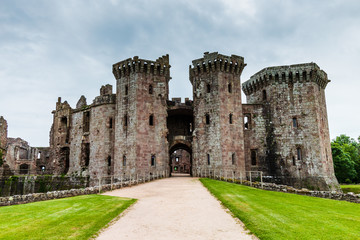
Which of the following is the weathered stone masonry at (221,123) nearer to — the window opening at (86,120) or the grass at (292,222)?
the window opening at (86,120)

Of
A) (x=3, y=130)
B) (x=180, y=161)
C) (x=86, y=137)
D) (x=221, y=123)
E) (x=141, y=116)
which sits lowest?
(x=180, y=161)

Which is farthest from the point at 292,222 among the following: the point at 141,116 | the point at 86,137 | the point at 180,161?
the point at 180,161

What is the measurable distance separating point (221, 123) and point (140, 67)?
11.9 metres

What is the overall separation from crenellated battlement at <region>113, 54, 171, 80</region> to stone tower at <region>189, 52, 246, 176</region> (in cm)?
394

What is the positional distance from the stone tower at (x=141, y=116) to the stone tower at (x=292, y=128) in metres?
10.8

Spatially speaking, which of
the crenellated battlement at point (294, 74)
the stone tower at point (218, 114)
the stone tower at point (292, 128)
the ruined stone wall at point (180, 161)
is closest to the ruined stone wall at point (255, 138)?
the stone tower at point (292, 128)

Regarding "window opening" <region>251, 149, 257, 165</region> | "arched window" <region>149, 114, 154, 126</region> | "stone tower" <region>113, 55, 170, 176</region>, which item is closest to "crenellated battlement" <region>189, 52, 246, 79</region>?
"stone tower" <region>113, 55, 170, 176</region>

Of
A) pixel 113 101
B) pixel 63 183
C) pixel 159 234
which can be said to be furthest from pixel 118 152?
pixel 159 234

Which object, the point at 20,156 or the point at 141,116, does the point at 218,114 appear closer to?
the point at 141,116

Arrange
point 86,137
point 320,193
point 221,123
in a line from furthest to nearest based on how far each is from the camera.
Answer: point 86,137, point 221,123, point 320,193

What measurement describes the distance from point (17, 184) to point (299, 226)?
36.9 meters

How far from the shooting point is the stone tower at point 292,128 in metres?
29.1

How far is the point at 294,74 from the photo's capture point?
104ft

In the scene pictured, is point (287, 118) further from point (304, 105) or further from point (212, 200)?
point (212, 200)
